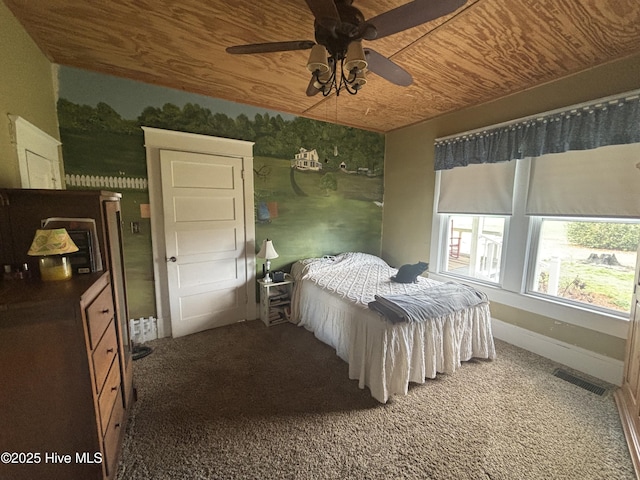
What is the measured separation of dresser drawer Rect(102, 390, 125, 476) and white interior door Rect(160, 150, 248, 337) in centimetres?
136

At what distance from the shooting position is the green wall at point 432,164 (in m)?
2.06

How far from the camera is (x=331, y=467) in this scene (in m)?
1.39

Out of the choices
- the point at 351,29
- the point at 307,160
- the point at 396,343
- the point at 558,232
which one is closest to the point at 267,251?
the point at 307,160

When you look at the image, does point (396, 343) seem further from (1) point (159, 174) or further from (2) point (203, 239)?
(1) point (159, 174)

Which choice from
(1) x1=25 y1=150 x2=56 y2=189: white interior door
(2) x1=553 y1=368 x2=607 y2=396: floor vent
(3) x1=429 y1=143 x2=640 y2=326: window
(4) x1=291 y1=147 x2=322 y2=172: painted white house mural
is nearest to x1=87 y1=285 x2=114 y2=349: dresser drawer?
(1) x1=25 y1=150 x2=56 y2=189: white interior door

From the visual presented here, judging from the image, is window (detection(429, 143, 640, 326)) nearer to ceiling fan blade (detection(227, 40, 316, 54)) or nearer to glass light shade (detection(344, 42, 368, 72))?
glass light shade (detection(344, 42, 368, 72))

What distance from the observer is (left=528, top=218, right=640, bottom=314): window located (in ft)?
6.86

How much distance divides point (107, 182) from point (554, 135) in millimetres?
4077

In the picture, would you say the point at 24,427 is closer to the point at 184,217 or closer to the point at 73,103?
the point at 184,217

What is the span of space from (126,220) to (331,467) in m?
2.65

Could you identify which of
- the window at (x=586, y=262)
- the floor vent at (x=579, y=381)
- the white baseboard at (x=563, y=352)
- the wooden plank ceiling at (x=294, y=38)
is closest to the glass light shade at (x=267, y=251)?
the wooden plank ceiling at (x=294, y=38)

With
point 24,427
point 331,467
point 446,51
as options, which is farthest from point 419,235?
point 24,427

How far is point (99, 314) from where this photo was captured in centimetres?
117

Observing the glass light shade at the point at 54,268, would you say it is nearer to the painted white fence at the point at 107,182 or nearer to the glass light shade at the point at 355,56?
the painted white fence at the point at 107,182
